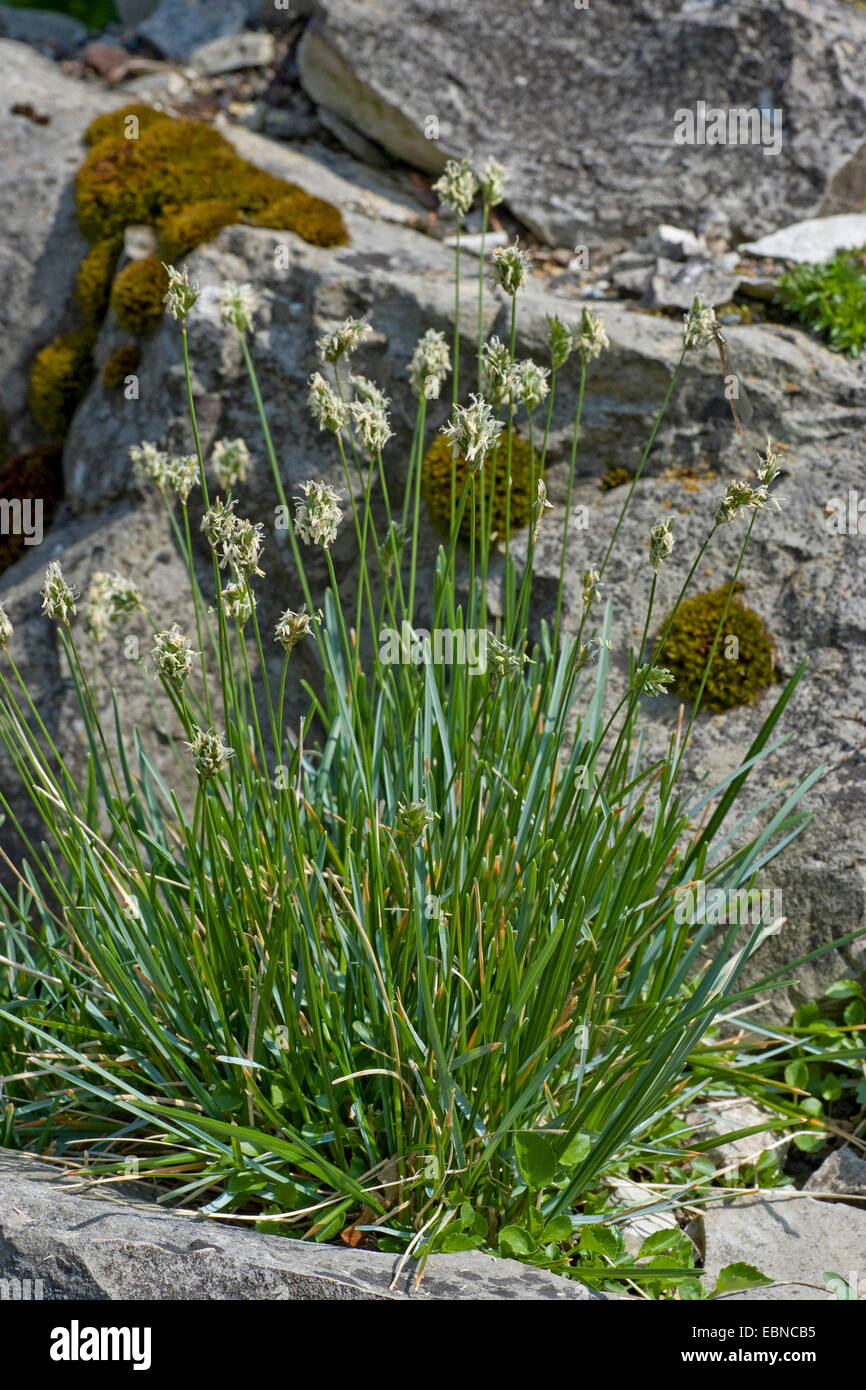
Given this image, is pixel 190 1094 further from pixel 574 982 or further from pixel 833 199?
pixel 833 199

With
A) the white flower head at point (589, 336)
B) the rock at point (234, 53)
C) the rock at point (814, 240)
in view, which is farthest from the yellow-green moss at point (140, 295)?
the white flower head at point (589, 336)

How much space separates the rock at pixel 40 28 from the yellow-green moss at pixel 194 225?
523 centimetres

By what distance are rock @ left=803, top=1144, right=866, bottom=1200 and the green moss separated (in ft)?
6.43

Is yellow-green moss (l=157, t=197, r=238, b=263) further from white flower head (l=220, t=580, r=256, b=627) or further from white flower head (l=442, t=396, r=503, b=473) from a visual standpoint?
white flower head (l=220, t=580, r=256, b=627)

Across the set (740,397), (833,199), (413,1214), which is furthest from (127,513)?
(833,199)

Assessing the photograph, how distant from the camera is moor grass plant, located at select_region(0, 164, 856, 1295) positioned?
3.03 meters

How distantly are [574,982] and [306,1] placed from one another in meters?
8.94

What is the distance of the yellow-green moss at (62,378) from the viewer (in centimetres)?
762

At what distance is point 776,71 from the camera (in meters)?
7.21

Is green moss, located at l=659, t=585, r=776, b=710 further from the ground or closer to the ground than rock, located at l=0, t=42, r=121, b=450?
closer to the ground

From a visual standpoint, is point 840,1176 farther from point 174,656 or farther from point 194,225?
point 194,225

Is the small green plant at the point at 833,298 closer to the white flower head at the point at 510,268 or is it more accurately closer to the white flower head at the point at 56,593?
the white flower head at the point at 510,268

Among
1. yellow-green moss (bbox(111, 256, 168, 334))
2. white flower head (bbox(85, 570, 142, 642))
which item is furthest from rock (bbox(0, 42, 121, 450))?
white flower head (bbox(85, 570, 142, 642))

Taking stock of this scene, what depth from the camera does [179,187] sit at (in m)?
7.21
